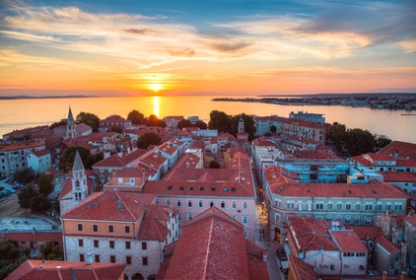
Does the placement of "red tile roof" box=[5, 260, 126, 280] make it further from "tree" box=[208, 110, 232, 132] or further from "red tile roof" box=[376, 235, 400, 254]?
"tree" box=[208, 110, 232, 132]

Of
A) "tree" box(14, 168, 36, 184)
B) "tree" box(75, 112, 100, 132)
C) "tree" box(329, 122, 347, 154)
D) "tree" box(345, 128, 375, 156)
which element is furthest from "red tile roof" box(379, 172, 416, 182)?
"tree" box(75, 112, 100, 132)

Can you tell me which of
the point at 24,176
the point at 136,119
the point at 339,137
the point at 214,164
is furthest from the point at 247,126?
the point at 24,176

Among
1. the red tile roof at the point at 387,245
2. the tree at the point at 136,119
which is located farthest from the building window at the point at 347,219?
the tree at the point at 136,119

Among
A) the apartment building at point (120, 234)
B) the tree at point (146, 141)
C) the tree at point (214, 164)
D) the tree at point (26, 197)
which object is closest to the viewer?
the apartment building at point (120, 234)

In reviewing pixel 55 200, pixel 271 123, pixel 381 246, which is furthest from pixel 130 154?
pixel 271 123

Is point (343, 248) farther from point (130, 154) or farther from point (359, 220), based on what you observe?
point (130, 154)

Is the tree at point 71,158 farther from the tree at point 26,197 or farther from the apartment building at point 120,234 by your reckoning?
the apartment building at point 120,234
